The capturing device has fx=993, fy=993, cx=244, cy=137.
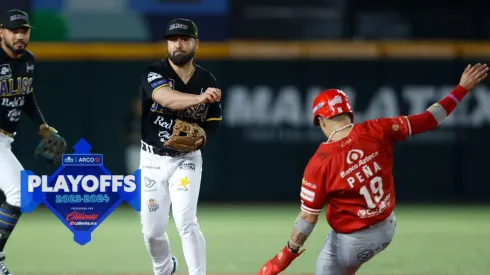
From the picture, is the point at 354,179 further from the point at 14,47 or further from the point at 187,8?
the point at 187,8

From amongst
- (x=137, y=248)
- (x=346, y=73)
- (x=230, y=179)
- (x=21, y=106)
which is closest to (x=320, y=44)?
(x=346, y=73)

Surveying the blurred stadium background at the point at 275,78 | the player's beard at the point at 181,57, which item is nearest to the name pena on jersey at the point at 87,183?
the player's beard at the point at 181,57

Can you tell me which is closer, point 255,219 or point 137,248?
point 137,248

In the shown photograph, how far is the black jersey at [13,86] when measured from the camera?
7.85m

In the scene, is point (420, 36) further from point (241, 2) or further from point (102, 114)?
point (102, 114)

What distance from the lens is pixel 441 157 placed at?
46.1ft

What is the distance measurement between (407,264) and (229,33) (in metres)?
5.80

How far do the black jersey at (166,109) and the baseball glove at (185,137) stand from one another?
11 cm

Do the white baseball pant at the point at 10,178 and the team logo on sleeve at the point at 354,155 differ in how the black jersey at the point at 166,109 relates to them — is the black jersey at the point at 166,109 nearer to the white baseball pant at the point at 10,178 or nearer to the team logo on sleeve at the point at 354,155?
the white baseball pant at the point at 10,178

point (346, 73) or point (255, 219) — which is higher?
point (346, 73)

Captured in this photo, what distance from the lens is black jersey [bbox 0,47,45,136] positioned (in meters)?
7.85

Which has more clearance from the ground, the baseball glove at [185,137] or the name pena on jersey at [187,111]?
the name pena on jersey at [187,111]

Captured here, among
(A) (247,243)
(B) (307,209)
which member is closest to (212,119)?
(B) (307,209)

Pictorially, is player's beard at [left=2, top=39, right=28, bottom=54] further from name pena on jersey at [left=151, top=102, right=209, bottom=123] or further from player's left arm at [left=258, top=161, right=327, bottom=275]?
player's left arm at [left=258, top=161, right=327, bottom=275]
